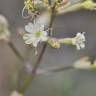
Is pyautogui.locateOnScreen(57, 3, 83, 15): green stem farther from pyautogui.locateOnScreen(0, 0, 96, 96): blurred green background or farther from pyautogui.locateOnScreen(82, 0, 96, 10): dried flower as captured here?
pyautogui.locateOnScreen(0, 0, 96, 96): blurred green background

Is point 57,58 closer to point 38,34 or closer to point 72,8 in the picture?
point 72,8

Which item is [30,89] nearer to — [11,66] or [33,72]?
[11,66]

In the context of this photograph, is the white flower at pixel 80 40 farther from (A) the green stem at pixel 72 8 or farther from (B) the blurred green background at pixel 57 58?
(B) the blurred green background at pixel 57 58

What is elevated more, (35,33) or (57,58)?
(35,33)

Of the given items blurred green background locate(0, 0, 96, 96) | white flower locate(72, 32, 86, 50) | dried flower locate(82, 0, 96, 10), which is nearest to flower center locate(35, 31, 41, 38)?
white flower locate(72, 32, 86, 50)

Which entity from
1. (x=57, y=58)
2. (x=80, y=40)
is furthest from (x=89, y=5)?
(x=57, y=58)

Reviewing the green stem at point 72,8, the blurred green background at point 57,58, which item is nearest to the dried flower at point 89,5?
the green stem at point 72,8

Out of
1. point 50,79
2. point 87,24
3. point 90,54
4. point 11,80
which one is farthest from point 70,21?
point 11,80
